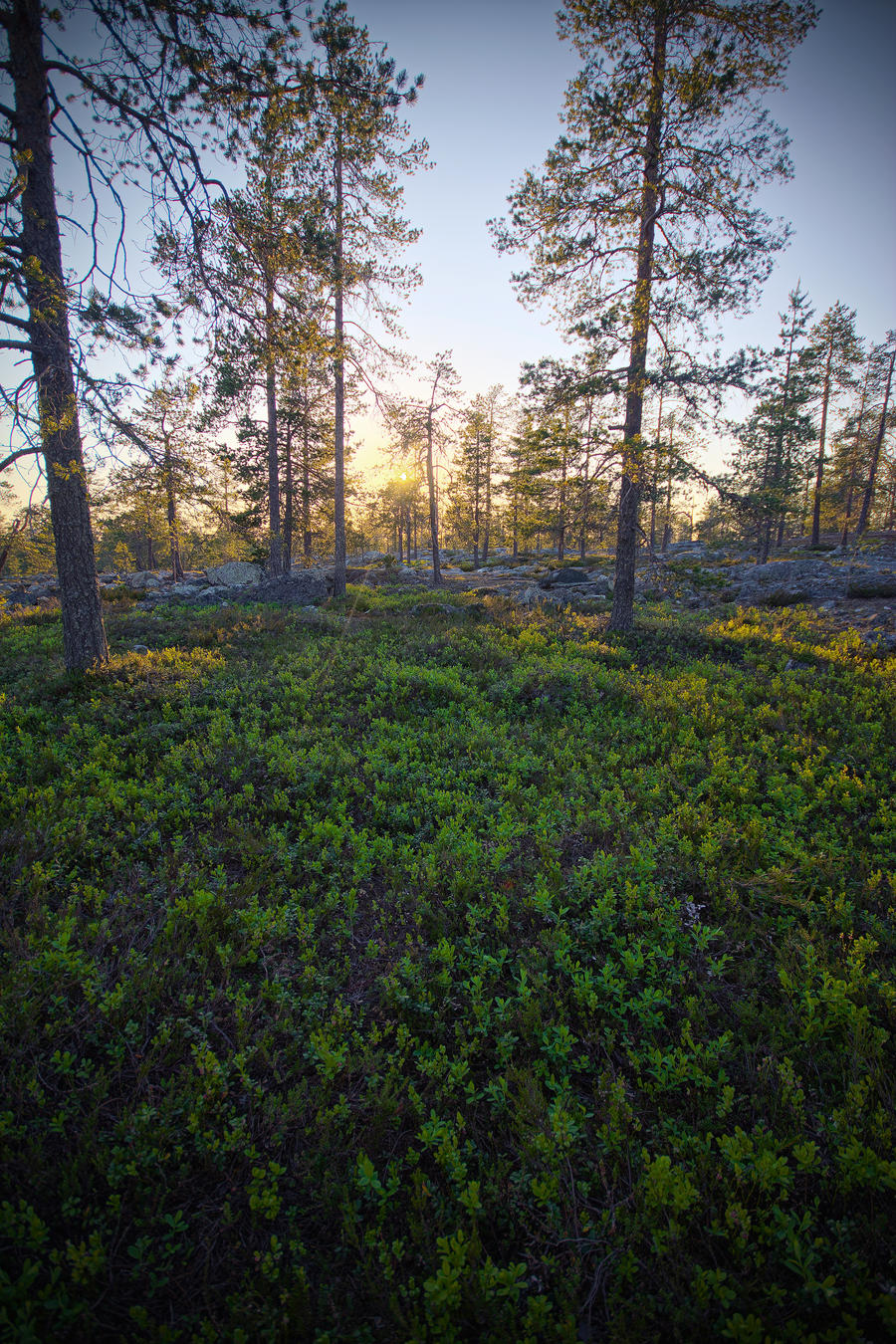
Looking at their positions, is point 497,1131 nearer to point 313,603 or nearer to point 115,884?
point 115,884

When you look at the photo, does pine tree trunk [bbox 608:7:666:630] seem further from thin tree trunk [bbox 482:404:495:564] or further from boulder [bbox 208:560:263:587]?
thin tree trunk [bbox 482:404:495:564]

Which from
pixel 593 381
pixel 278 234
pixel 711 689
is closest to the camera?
pixel 278 234

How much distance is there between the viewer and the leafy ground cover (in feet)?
7.05

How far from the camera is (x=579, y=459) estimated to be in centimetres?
1159

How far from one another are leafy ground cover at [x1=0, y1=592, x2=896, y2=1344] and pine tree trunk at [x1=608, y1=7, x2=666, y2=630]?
686 cm

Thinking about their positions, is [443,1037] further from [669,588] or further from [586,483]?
[669,588]

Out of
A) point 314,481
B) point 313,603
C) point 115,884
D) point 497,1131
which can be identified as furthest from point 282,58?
point 314,481

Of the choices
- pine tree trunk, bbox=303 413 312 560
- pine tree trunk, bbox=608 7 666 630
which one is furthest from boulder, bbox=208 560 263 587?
pine tree trunk, bbox=608 7 666 630

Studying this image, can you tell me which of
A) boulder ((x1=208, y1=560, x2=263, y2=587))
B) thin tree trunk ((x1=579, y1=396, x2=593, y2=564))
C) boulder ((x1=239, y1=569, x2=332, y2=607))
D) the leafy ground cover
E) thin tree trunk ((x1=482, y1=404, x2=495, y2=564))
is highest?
thin tree trunk ((x1=482, y1=404, x2=495, y2=564))

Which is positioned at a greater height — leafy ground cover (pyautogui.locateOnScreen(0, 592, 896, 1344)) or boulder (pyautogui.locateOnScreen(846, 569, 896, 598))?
boulder (pyautogui.locateOnScreen(846, 569, 896, 598))

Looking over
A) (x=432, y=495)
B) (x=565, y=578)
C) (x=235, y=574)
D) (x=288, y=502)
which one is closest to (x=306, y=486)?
(x=288, y=502)

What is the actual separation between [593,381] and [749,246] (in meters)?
3.84

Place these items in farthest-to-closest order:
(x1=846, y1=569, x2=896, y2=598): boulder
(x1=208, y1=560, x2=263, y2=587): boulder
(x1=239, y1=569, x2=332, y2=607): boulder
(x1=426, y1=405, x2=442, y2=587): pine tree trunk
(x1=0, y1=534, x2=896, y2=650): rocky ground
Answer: (x1=426, y1=405, x2=442, y2=587): pine tree trunk, (x1=208, y1=560, x2=263, y2=587): boulder, (x1=239, y1=569, x2=332, y2=607): boulder, (x1=846, y1=569, x2=896, y2=598): boulder, (x1=0, y1=534, x2=896, y2=650): rocky ground

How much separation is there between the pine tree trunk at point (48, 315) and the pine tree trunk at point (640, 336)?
1007cm
